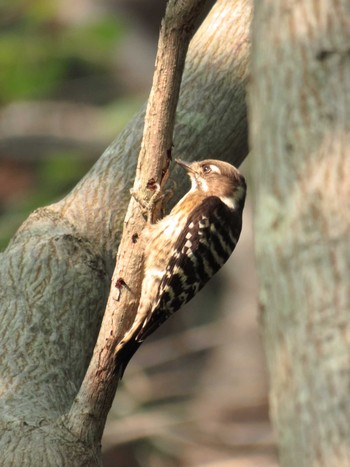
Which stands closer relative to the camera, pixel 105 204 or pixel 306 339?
pixel 306 339

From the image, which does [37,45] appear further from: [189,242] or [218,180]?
[189,242]

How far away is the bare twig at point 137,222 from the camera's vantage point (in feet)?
18.7

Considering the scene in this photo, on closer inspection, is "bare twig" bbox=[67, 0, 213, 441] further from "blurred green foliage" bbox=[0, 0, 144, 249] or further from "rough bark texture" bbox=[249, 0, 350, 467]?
"blurred green foliage" bbox=[0, 0, 144, 249]

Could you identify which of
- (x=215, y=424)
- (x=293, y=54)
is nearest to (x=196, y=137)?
(x=293, y=54)

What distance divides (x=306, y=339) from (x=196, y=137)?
14.9ft

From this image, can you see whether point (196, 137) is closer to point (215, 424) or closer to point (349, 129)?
point (349, 129)

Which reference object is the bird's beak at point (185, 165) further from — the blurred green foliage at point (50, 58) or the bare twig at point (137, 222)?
the blurred green foliage at point (50, 58)

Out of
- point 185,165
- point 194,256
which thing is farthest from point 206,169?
point 194,256

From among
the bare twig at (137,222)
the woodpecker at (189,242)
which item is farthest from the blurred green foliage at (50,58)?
the bare twig at (137,222)

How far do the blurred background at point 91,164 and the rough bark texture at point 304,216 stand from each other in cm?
671

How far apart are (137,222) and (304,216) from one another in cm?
331

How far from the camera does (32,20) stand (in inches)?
533

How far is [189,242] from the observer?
7.27m

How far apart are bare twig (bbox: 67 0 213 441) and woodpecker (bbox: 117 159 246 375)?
0.13 metres
